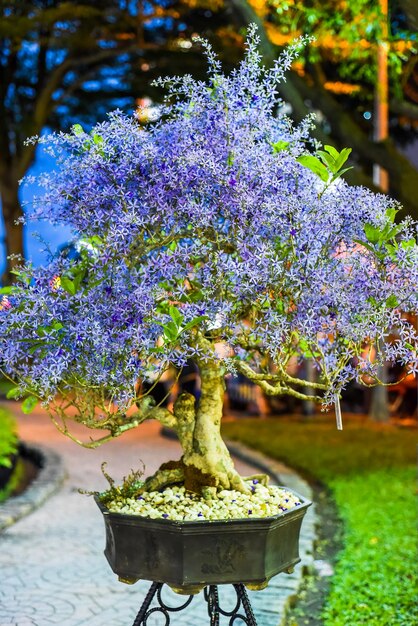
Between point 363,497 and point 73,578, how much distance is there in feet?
11.8

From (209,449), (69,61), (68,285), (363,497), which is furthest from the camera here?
(69,61)

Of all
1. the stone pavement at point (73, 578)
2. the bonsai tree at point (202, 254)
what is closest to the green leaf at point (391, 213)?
the bonsai tree at point (202, 254)

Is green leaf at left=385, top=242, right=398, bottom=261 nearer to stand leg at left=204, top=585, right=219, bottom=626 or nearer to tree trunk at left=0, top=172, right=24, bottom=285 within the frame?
stand leg at left=204, top=585, right=219, bottom=626

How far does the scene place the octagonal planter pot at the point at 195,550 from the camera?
3418 millimetres

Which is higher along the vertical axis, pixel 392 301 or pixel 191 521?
pixel 392 301

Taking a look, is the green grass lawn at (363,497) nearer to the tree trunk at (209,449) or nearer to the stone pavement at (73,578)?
the stone pavement at (73,578)

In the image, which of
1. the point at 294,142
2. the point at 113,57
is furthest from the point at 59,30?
the point at 294,142

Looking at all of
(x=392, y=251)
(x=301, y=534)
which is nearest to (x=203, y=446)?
(x=392, y=251)

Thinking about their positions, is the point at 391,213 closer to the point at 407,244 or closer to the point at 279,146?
the point at 407,244

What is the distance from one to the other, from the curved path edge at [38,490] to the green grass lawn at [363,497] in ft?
8.41

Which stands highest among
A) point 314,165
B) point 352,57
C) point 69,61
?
point 69,61

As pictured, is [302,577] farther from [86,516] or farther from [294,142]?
[294,142]

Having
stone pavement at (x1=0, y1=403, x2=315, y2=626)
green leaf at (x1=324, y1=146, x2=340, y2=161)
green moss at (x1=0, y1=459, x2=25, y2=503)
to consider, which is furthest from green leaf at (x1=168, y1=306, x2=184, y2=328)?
green moss at (x1=0, y1=459, x2=25, y2=503)

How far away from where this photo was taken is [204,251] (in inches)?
138
